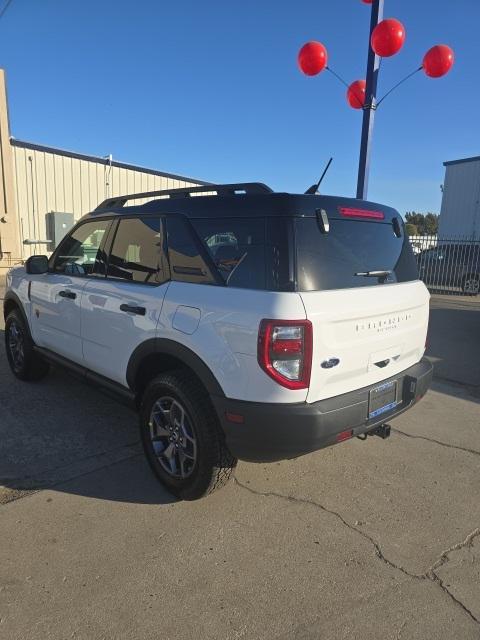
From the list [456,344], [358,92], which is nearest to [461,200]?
[358,92]

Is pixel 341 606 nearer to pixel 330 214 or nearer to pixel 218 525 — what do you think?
pixel 218 525

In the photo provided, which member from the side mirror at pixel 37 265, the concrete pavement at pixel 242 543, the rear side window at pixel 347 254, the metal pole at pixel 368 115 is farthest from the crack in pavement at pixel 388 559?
the metal pole at pixel 368 115

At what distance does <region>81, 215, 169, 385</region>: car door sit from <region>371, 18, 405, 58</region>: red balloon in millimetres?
6521

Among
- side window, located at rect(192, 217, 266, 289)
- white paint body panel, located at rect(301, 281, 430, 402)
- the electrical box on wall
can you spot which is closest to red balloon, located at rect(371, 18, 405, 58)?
white paint body panel, located at rect(301, 281, 430, 402)

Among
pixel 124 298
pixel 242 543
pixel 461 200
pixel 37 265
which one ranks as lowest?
pixel 242 543

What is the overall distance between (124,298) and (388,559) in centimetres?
226

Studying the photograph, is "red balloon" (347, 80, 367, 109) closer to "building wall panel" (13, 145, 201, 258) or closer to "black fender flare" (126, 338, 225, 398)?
"black fender flare" (126, 338, 225, 398)

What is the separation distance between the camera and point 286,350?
2324mm

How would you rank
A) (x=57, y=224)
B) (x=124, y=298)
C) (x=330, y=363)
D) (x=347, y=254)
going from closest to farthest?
(x=330, y=363) → (x=347, y=254) → (x=124, y=298) → (x=57, y=224)

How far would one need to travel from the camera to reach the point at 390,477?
3311 mm

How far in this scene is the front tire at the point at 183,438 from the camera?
8.80ft

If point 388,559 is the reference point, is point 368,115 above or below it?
above

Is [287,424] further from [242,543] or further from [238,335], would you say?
[242,543]

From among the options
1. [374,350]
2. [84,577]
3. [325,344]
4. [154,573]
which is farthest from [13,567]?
[374,350]
